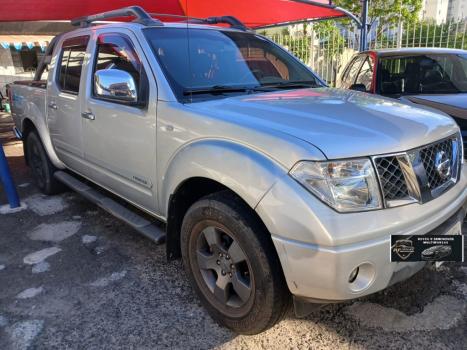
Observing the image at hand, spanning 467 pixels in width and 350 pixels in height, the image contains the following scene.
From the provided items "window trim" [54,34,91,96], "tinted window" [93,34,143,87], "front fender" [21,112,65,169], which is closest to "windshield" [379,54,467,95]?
"tinted window" [93,34,143,87]

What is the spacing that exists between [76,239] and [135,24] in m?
2.03

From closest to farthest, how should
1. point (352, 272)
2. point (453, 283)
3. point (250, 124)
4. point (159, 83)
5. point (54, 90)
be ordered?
point (352, 272) < point (250, 124) < point (159, 83) < point (453, 283) < point (54, 90)

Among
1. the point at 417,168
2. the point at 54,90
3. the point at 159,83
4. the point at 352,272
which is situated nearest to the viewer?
the point at 352,272

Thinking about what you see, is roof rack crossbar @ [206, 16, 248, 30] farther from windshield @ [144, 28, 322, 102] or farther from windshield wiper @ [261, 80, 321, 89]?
windshield wiper @ [261, 80, 321, 89]

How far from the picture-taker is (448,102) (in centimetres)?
455

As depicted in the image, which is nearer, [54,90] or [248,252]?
[248,252]

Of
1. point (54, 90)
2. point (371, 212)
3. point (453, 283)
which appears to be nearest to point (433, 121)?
point (371, 212)

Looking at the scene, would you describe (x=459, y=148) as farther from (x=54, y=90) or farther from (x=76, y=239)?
(x=54, y=90)

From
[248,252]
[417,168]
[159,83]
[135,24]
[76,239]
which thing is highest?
[135,24]

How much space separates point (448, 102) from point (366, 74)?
1.63 m

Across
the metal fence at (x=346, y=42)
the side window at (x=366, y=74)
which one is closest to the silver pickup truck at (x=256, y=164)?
the side window at (x=366, y=74)

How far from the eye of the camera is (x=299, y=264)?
205cm

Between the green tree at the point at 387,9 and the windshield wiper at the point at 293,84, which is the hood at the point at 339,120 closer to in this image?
the windshield wiper at the point at 293,84

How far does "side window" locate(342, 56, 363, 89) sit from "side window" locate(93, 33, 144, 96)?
3838 millimetres
